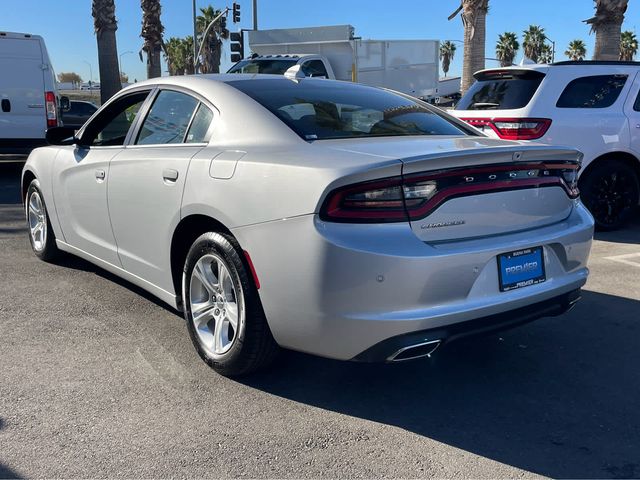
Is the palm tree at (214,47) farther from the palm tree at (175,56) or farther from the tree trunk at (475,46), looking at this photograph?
the tree trunk at (475,46)

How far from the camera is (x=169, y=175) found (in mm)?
3738

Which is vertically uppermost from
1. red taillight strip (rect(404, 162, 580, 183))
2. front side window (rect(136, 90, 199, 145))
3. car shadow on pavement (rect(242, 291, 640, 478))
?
front side window (rect(136, 90, 199, 145))

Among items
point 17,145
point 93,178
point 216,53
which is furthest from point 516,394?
point 216,53

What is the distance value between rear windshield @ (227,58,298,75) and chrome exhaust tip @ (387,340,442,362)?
474 inches

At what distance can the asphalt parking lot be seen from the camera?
2777 millimetres

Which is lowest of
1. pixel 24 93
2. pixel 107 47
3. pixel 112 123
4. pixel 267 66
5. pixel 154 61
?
pixel 112 123

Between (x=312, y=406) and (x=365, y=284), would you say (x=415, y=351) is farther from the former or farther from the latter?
(x=312, y=406)

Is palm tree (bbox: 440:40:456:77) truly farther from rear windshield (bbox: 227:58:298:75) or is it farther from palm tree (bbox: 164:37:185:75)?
rear windshield (bbox: 227:58:298:75)

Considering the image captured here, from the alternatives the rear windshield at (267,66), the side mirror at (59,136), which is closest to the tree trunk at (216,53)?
the rear windshield at (267,66)

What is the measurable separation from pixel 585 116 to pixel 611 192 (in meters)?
0.93

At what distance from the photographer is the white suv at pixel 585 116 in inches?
274

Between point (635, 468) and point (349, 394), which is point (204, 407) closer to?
point (349, 394)

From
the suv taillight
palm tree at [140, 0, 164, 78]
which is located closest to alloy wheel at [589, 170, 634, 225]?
the suv taillight

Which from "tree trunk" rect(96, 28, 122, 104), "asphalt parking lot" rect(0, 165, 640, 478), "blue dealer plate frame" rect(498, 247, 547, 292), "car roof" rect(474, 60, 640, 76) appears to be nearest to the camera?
"asphalt parking lot" rect(0, 165, 640, 478)
